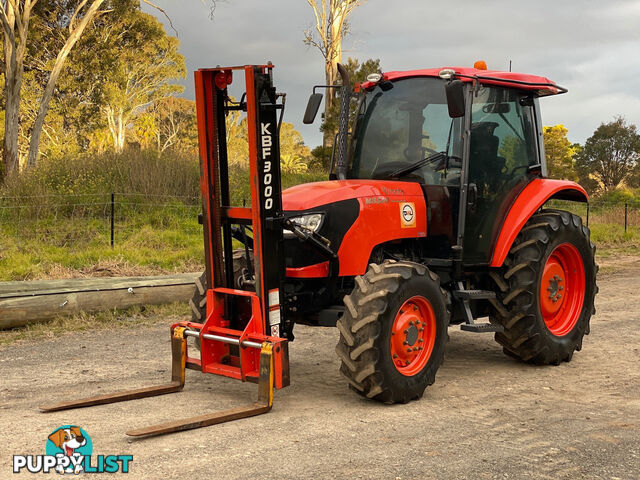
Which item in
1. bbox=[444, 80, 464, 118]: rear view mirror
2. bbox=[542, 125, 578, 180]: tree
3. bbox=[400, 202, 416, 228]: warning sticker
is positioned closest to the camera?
bbox=[444, 80, 464, 118]: rear view mirror

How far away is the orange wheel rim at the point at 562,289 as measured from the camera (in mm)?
6988

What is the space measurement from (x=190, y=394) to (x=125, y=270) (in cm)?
641

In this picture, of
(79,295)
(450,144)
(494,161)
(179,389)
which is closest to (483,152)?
(494,161)

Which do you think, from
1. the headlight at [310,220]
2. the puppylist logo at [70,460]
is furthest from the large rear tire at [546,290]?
the puppylist logo at [70,460]

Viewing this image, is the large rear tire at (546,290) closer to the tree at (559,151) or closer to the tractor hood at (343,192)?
the tractor hood at (343,192)

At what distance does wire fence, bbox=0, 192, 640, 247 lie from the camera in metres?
13.9

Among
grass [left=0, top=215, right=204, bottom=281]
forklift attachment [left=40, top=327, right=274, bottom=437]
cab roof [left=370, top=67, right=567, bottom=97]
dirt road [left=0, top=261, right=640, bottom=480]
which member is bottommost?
dirt road [left=0, top=261, right=640, bottom=480]

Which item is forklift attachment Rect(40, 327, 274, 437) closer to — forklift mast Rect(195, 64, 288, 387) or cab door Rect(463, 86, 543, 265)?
forklift mast Rect(195, 64, 288, 387)

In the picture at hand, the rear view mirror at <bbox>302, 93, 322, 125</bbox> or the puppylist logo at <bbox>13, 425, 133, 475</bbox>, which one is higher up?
the rear view mirror at <bbox>302, 93, 322, 125</bbox>

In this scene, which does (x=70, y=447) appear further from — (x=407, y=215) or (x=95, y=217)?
(x=95, y=217)

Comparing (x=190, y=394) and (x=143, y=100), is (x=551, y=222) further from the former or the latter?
(x=143, y=100)

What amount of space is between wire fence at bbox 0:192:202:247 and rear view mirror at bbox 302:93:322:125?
25.6ft

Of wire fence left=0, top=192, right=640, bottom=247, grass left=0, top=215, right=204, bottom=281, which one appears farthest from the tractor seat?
wire fence left=0, top=192, right=640, bottom=247

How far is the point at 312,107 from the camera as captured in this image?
21.5 feet
